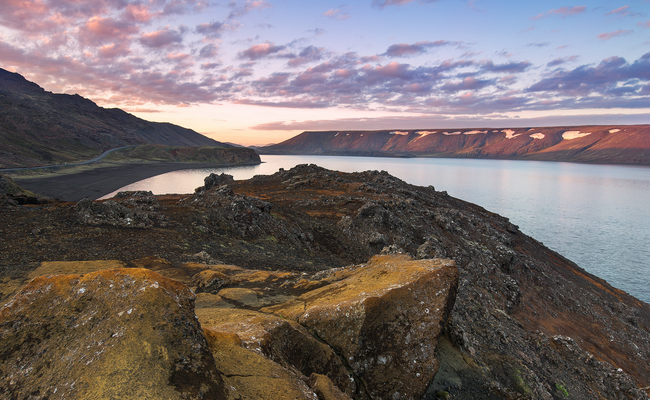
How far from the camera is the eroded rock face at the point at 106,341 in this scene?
4.44m

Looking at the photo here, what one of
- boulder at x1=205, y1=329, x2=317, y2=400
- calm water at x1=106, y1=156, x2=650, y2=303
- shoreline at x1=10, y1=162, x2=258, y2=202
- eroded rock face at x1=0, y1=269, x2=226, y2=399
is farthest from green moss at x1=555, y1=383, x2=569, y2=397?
shoreline at x1=10, y1=162, x2=258, y2=202

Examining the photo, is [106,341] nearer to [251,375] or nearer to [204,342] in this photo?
[204,342]

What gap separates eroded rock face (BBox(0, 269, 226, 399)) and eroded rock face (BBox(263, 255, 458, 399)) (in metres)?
3.76

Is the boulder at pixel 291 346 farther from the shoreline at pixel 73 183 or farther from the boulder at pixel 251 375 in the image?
the shoreline at pixel 73 183

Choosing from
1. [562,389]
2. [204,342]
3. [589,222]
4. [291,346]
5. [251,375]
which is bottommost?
[589,222]

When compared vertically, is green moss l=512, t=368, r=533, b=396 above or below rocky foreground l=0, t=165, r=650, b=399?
below

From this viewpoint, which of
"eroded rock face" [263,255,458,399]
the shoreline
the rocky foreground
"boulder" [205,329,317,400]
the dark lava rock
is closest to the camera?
the rocky foreground

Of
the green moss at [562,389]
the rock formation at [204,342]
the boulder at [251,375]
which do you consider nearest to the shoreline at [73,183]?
the rock formation at [204,342]

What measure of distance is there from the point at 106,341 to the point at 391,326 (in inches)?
248

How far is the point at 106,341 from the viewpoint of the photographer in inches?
195

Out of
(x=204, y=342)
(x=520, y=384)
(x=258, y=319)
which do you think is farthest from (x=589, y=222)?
(x=204, y=342)

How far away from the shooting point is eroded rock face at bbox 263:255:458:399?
25.6 feet

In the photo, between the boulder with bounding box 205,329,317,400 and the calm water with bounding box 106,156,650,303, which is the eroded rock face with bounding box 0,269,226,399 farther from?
the calm water with bounding box 106,156,650,303

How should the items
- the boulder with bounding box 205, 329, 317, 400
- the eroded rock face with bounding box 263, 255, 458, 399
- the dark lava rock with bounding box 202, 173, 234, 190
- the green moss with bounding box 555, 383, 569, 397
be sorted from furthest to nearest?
the dark lava rock with bounding box 202, 173, 234, 190
the green moss with bounding box 555, 383, 569, 397
the eroded rock face with bounding box 263, 255, 458, 399
the boulder with bounding box 205, 329, 317, 400
